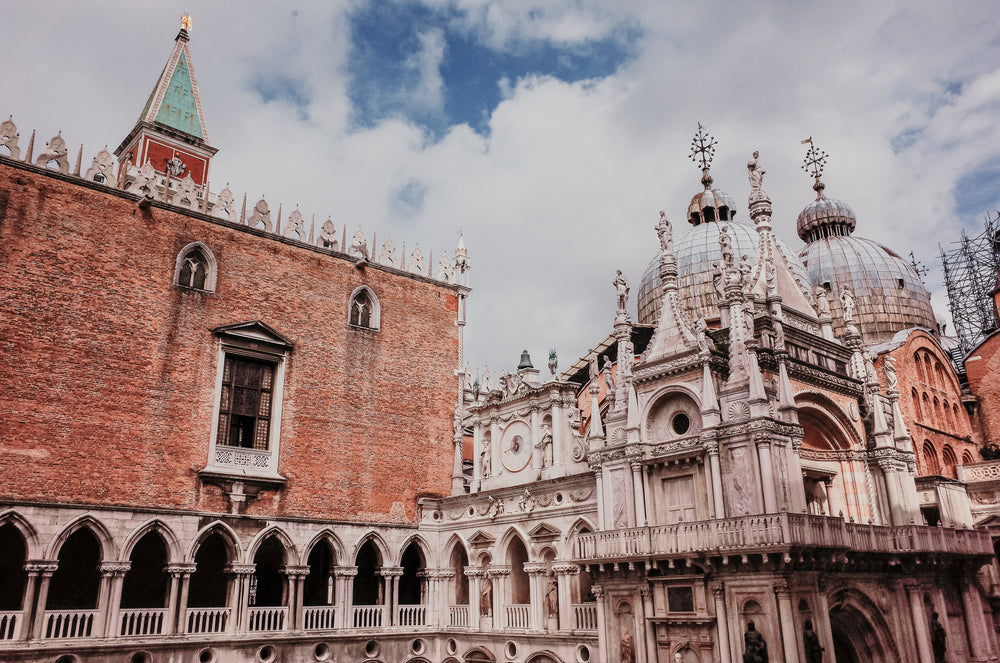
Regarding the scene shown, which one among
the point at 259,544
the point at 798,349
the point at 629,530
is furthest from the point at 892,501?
the point at 259,544

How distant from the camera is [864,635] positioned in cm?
→ 2005

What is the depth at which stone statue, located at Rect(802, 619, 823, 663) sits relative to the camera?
1673cm

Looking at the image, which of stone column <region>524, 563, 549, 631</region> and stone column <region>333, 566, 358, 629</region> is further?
stone column <region>333, 566, 358, 629</region>

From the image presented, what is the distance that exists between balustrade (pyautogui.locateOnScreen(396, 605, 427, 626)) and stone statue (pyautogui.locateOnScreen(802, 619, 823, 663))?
40.8ft

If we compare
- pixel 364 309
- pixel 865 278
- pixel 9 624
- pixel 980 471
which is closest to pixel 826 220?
pixel 865 278

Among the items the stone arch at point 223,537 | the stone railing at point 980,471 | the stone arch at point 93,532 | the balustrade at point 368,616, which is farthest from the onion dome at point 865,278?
the stone arch at point 93,532

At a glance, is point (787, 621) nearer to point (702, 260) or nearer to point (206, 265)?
point (206, 265)

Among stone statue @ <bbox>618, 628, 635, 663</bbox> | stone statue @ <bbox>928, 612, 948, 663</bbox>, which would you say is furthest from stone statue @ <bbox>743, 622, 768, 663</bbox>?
stone statue @ <bbox>928, 612, 948, 663</bbox>

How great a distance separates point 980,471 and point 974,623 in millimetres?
8205

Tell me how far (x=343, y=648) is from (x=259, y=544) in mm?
3969

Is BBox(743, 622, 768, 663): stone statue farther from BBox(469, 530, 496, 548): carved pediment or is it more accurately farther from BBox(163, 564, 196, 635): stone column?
BBox(163, 564, 196, 635): stone column

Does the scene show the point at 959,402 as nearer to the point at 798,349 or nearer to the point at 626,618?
the point at 798,349

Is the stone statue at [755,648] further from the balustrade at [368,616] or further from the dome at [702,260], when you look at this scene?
the dome at [702,260]

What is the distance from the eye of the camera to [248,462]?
75.4ft
